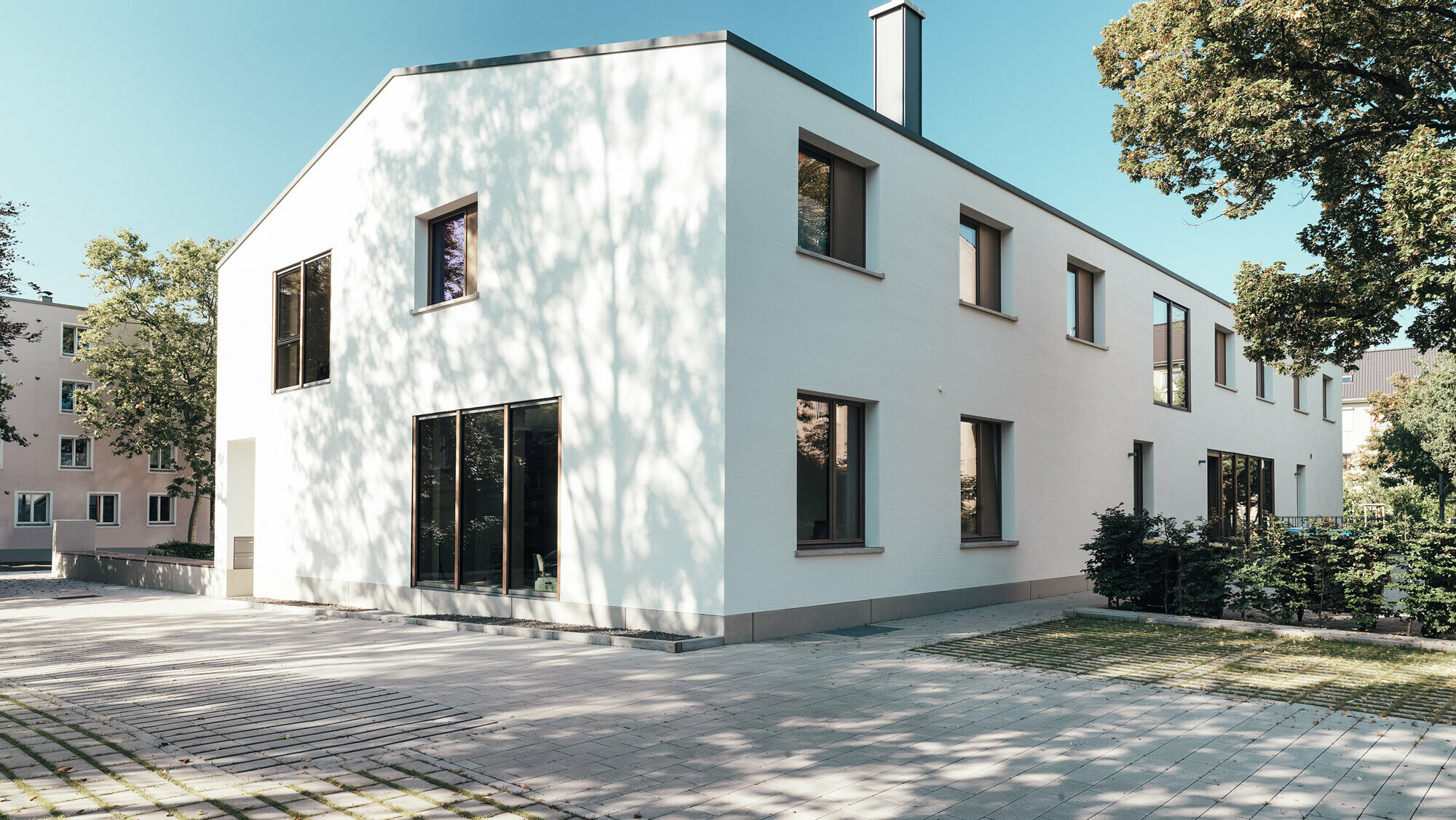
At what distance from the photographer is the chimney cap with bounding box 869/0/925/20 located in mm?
14078

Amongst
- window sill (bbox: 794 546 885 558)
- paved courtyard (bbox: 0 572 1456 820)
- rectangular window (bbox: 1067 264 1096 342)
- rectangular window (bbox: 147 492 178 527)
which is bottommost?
rectangular window (bbox: 147 492 178 527)

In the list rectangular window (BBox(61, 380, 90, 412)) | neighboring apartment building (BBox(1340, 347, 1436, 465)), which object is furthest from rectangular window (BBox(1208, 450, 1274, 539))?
neighboring apartment building (BBox(1340, 347, 1436, 465))

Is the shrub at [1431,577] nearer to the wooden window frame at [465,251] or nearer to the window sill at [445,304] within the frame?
the window sill at [445,304]

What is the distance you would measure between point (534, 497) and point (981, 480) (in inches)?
253

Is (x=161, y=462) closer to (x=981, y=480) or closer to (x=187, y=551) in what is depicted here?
(x=187, y=551)

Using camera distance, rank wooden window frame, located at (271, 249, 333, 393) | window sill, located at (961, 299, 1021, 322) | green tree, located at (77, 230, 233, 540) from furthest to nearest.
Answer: green tree, located at (77, 230, 233, 540), wooden window frame, located at (271, 249, 333, 393), window sill, located at (961, 299, 1021, 322)

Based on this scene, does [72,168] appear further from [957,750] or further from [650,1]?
[957,750]

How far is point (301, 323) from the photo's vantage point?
15672mm

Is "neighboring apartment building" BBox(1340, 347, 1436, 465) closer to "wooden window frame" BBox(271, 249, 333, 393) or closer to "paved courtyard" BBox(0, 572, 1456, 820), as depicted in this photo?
"wooden window frame" BBox(271, 249, 333, 393)

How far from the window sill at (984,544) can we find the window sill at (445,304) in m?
7.27

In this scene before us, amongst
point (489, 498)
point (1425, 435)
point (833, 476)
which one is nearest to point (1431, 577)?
point (833, 476)

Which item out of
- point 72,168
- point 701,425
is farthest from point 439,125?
point 72,168

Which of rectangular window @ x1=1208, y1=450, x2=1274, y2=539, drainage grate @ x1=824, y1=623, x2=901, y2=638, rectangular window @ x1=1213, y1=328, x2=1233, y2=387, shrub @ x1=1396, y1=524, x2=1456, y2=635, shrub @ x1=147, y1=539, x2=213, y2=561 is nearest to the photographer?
shrub @ x1=1396, y1=524, x2=1456, y2=635

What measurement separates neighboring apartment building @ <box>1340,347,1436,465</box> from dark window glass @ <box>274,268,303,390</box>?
6325 cm
